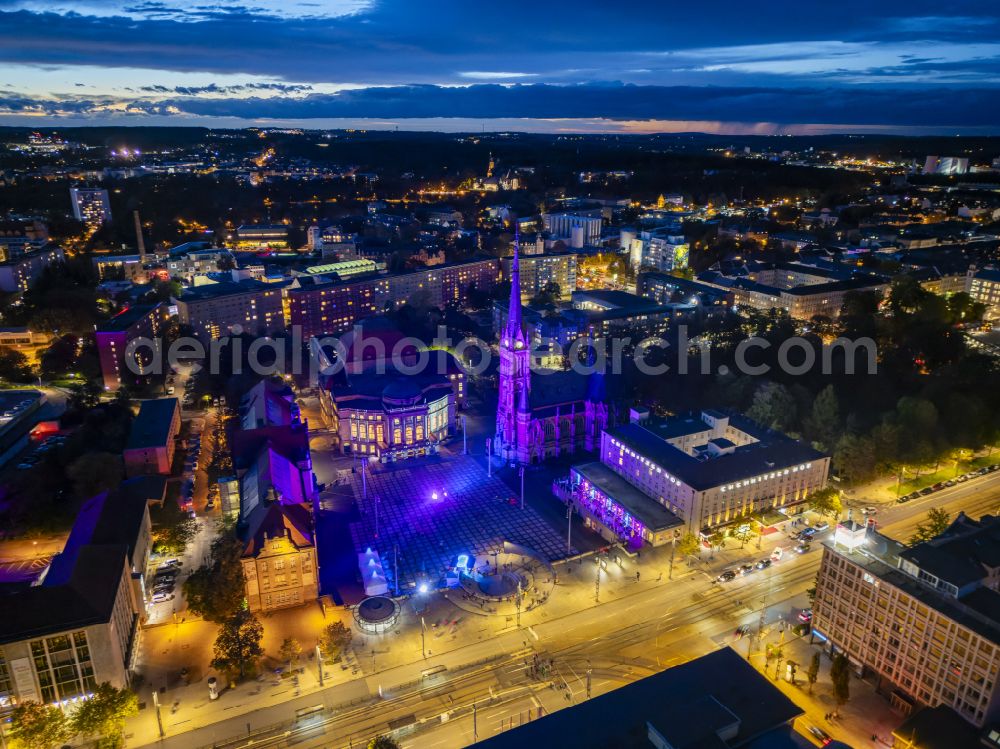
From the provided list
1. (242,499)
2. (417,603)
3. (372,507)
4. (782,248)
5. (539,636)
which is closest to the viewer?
(539,636)

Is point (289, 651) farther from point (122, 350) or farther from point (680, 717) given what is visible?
point (122, 350)

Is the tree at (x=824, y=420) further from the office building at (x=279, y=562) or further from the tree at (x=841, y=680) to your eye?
the office building at (x=279, y=562)

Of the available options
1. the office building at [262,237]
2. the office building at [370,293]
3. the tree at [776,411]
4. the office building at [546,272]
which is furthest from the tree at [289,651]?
the office building at [262,237]

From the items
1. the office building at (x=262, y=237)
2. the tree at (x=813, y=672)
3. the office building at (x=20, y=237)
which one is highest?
the office building at (x=20, y=237)

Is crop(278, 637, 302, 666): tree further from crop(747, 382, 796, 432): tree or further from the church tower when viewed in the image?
crop(747, 382, 796, 432): tree

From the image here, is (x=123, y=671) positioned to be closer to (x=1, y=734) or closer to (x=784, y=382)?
(x=1, y=734)

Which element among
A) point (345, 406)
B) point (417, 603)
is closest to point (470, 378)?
point (345, 406)

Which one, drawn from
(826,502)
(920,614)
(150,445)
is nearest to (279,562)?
(150,445)
